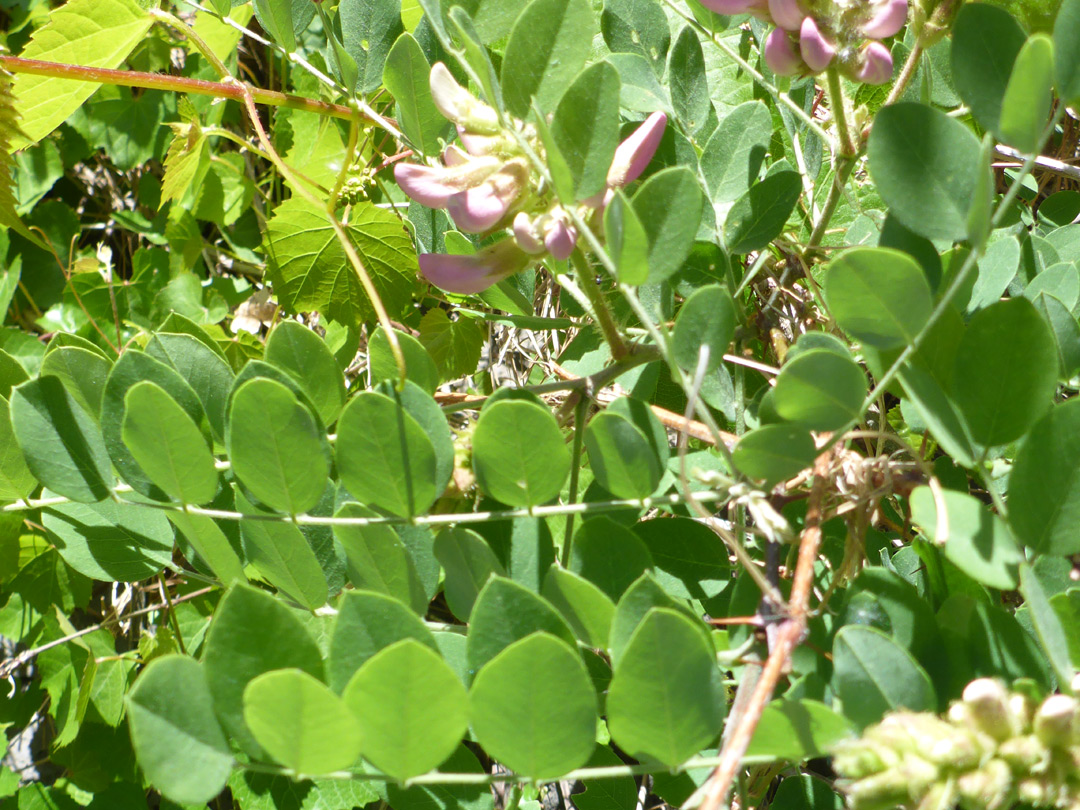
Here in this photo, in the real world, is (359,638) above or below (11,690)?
above

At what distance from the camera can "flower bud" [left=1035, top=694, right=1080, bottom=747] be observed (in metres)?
0.37

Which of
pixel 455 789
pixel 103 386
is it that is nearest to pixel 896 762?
pixel 455 789

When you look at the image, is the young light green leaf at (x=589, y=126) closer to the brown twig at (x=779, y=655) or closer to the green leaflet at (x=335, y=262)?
the brown twig at (x=779, y=655)

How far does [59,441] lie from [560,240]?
353 mm

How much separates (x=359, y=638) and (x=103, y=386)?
0.97ft

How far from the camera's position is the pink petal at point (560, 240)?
521 mm

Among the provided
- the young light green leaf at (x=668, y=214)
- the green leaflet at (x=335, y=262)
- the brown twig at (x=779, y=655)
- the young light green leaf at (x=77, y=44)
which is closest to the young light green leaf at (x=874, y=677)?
Answer: the brown twig at (x=779, y=655)

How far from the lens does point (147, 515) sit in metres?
0.66

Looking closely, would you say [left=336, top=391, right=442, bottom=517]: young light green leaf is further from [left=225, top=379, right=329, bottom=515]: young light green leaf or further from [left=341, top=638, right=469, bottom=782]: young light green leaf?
[left=341, top=638, right=469, bottom=782]: young light green leaf

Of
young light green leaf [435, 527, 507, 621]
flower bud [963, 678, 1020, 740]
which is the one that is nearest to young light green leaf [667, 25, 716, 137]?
young light green leaf [435, 527, 507, 621]

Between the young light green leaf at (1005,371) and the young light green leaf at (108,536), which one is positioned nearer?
the young light green leaf at (1005,371)

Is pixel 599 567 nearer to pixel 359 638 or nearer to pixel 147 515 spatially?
pixel 359 638

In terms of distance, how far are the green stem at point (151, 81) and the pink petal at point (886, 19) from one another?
1.61 ft

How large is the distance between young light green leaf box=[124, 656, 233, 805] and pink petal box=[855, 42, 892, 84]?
54 cm
